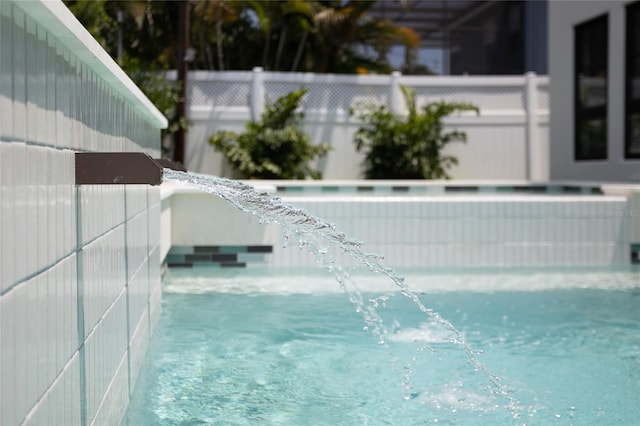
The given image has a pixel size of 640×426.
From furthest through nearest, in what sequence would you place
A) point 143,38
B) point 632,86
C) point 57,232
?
point 143,38 → point 632,86 → point 57,232

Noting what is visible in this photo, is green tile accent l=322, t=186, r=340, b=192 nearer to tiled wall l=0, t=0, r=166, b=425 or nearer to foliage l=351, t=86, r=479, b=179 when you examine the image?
foliage l=351, t=86, r=479, b=179

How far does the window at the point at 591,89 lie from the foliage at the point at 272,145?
412 centimetres

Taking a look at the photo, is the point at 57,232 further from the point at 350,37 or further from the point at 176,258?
the point at 350,37

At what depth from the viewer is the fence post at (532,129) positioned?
14375 mm

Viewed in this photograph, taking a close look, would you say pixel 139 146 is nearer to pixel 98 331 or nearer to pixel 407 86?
pixel 98 331

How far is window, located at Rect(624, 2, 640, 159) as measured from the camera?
10.3m

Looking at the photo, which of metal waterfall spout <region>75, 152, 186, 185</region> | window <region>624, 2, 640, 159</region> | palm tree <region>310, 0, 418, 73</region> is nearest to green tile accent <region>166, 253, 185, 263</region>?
metal waterfall spout <region>75, 152, 186, 185</region>

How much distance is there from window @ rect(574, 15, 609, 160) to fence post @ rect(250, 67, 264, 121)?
4965 mm

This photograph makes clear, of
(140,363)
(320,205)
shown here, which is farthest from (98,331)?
(320,205)

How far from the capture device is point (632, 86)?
1041cm

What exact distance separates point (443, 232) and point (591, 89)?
5445mm

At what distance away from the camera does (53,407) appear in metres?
1.71

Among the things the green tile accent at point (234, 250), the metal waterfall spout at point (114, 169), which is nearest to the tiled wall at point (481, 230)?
the green tile accent at point (234, 250)

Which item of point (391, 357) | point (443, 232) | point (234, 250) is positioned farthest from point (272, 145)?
point (391, 357)
